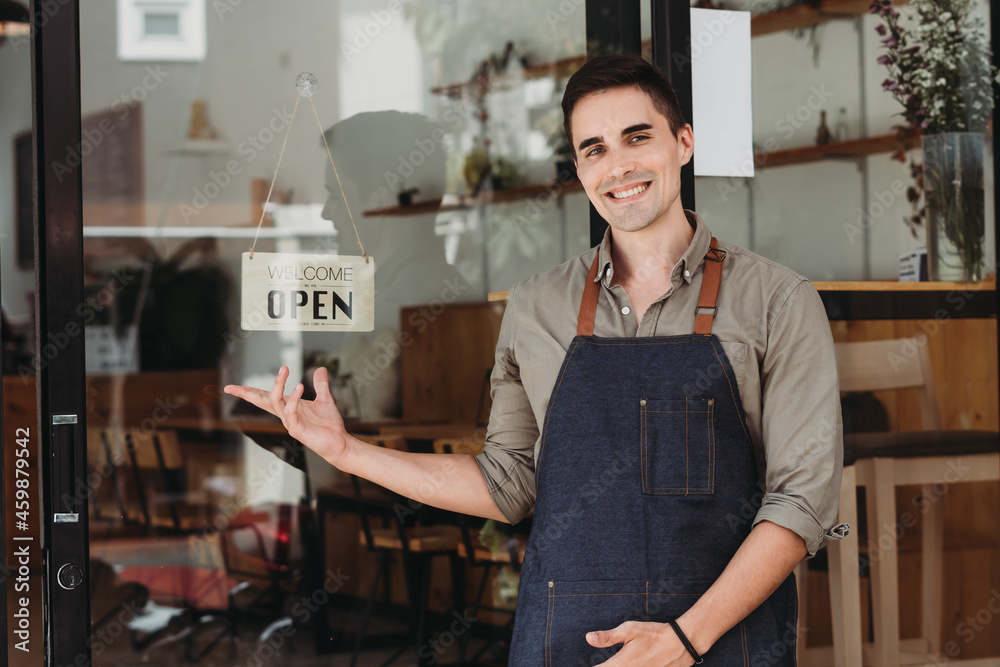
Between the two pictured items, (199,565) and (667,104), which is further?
(199,565)

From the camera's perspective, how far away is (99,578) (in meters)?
1.95

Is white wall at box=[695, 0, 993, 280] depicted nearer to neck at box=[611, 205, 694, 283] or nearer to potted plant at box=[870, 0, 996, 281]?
potted plant at box=[870, 0, 996, 281]

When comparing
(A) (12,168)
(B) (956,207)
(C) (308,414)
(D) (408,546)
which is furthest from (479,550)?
(B) (956,207)

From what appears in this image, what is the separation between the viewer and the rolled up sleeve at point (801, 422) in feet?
4.61

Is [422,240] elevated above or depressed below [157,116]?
below

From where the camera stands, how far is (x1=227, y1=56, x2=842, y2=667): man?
1420 millimetres

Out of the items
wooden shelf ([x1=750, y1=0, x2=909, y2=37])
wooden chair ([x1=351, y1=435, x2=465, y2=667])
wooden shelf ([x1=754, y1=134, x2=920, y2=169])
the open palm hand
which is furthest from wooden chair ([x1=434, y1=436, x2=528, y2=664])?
wooden shelf ([x1=750, y1=0, x2=909, y2=37])

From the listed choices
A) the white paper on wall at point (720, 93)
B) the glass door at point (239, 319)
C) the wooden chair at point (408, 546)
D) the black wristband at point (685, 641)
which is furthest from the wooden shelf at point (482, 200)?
the black wristband at point (685, 641)

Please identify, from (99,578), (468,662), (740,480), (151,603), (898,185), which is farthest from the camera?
(898,185)

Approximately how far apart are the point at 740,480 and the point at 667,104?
59 centimetres

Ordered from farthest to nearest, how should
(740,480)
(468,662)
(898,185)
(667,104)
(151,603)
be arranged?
(898,185) < (468,662) < (151,603) < (667,104) < (740,480)

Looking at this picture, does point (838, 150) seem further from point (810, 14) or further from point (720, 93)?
point (720, 93)

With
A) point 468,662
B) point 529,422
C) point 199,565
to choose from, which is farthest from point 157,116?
point 468,662

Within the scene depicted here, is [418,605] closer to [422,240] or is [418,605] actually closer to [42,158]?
[422,240]
